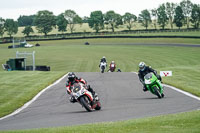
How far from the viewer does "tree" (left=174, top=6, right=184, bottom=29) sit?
5349 inches

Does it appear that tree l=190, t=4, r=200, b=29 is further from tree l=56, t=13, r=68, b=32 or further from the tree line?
tree l=56, t=13, r=68, b=32

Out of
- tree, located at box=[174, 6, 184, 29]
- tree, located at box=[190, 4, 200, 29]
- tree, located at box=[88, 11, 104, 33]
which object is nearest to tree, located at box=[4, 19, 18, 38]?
tree, located at box=[88, 11, 104, 33]

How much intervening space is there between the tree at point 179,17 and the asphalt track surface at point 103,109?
393 feet

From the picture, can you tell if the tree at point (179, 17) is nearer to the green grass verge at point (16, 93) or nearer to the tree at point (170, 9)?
the tree at point (170, 9)

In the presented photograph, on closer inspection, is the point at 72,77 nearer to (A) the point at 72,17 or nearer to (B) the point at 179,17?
(B) the point at 179,17

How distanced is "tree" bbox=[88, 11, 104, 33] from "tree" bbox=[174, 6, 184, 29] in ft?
95.9

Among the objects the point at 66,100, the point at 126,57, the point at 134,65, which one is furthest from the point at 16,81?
the point at 126,57

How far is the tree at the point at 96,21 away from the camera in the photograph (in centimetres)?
15162

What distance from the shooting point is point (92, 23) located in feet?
504

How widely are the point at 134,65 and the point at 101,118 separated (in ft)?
116

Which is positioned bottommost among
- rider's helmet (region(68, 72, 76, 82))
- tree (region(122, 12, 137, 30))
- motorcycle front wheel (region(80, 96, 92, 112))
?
motorcycle front wheel (region(80, 96, 92, 112))

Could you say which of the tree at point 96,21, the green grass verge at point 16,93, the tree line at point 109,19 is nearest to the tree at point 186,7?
the tree line at point 109,19

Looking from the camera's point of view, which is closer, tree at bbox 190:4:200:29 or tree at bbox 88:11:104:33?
tree at bbox 190:4:200:29

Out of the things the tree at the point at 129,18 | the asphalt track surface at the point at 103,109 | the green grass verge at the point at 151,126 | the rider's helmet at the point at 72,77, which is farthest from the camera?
the tree at the point at 129,18
